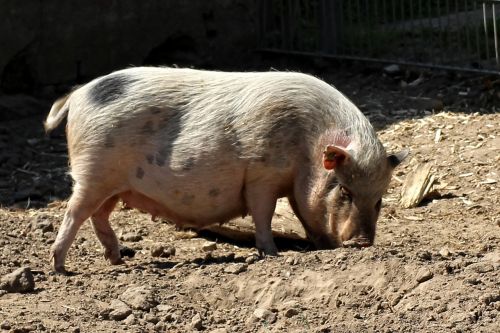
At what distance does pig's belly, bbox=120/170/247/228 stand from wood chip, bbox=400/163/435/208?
1799 mm

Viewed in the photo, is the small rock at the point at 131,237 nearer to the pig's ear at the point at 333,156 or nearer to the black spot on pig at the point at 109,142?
the black spot on pig at the point at 109,142

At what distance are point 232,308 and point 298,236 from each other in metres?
1.89

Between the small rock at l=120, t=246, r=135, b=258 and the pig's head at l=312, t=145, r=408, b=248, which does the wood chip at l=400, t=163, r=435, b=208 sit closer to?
the pig's head at l=312, t=145, r=408, b=248

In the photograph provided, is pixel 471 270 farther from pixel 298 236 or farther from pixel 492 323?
pixel 298 236

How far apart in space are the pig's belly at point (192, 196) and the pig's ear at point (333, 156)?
530 mm

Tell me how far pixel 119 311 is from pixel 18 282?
2.65ft

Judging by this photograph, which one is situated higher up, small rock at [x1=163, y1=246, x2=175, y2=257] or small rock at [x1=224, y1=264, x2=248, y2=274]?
small rock at [x1=224, y1=264, x2=248, y2=274]

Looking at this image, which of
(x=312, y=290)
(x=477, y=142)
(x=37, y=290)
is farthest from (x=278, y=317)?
Answer: (x=477, y=142)

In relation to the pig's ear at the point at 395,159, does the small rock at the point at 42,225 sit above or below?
below

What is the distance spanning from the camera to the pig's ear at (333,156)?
6.50m

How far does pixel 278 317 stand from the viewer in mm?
5383

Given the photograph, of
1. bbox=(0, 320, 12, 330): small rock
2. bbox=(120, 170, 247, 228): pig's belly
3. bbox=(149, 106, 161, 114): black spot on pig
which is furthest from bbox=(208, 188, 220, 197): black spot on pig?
bbox=(0, 320, 12, 330): small rock

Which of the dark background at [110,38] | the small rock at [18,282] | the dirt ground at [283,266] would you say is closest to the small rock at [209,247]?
the dirt ground at [283,266]

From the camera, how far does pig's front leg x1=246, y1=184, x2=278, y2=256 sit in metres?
6.81
